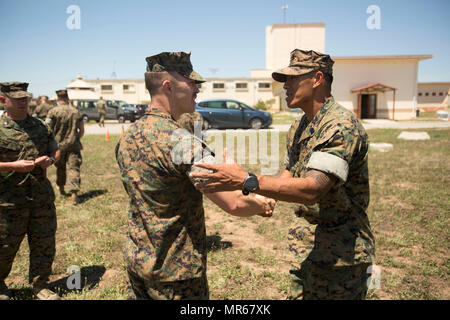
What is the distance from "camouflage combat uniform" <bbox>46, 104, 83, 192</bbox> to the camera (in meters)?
7.39

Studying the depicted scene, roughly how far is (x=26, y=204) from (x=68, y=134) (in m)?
4.11

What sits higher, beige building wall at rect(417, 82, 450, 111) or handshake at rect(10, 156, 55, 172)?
beige building wall at rect(417, 82, 450, 111)

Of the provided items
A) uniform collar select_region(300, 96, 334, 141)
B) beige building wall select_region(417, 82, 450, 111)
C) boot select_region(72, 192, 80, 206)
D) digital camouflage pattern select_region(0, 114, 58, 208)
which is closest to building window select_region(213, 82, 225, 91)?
beige building wall select_region(417, 82, 450, 111)

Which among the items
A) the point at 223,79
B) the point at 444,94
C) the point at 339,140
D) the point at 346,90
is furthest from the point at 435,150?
the point at 444,94

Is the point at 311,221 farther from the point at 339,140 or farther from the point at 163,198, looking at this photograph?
the point at 163,198

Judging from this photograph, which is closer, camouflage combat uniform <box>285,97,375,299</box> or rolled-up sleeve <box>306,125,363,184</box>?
rolled-up sleeve <box>306,125,363,184</box>

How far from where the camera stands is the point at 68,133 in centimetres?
749

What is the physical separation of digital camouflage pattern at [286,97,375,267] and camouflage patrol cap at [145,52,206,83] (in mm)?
884

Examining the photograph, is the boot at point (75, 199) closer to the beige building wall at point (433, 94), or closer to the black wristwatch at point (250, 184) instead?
the black wristwatch at point (250, 184)

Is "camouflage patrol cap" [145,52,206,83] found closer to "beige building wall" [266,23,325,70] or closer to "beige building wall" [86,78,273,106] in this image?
"beige building wall" [86,78,273,106]

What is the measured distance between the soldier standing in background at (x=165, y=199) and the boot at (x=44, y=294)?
7.59 feet

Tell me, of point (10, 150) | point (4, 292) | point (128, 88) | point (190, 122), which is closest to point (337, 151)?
point (190, 122)

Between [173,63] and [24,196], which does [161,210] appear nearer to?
[173,63]

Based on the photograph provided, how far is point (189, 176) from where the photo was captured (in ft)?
5.84
